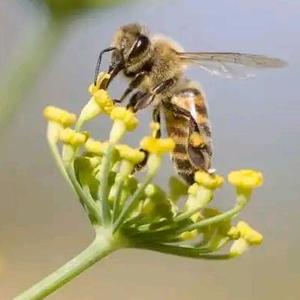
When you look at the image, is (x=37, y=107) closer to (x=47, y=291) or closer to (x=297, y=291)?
(x=297, y=291)

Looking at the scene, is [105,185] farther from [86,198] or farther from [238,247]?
[238,247]

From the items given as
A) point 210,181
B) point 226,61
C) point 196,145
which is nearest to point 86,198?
point 210,181

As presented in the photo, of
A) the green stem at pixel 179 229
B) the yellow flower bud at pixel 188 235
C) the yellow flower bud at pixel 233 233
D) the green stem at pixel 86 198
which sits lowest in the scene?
the yellow flower bud at pixel 233 233

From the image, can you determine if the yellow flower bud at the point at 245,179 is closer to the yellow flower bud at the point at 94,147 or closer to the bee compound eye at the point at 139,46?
the yellow flower bud at the point at 94,147

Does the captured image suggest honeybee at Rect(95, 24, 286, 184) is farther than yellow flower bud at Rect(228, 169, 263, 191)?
Yes

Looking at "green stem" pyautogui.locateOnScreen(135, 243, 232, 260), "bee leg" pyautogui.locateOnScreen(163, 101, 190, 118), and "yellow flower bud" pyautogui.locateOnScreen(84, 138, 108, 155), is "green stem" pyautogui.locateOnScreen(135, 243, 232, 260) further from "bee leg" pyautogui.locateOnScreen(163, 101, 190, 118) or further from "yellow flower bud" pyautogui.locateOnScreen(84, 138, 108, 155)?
"bee leg" pyautogui.locateOnScreen(163, 101, 190, 118)

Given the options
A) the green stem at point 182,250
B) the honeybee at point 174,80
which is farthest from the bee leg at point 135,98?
the green stem at point 182,250

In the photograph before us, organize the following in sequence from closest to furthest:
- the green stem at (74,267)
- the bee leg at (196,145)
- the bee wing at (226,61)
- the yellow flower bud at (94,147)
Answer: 1. the green stem at (74,267)
2. the yellow flower bud at (94,147)
3. the bee leg at (196,145)
4. the bee wing at (226,61)

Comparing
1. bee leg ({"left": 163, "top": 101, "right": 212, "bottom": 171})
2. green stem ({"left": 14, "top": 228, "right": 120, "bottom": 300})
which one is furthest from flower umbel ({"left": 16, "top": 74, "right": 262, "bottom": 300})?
bee leg ({"left": 163, "top": 101, "right": 212, "bottom": 171})
